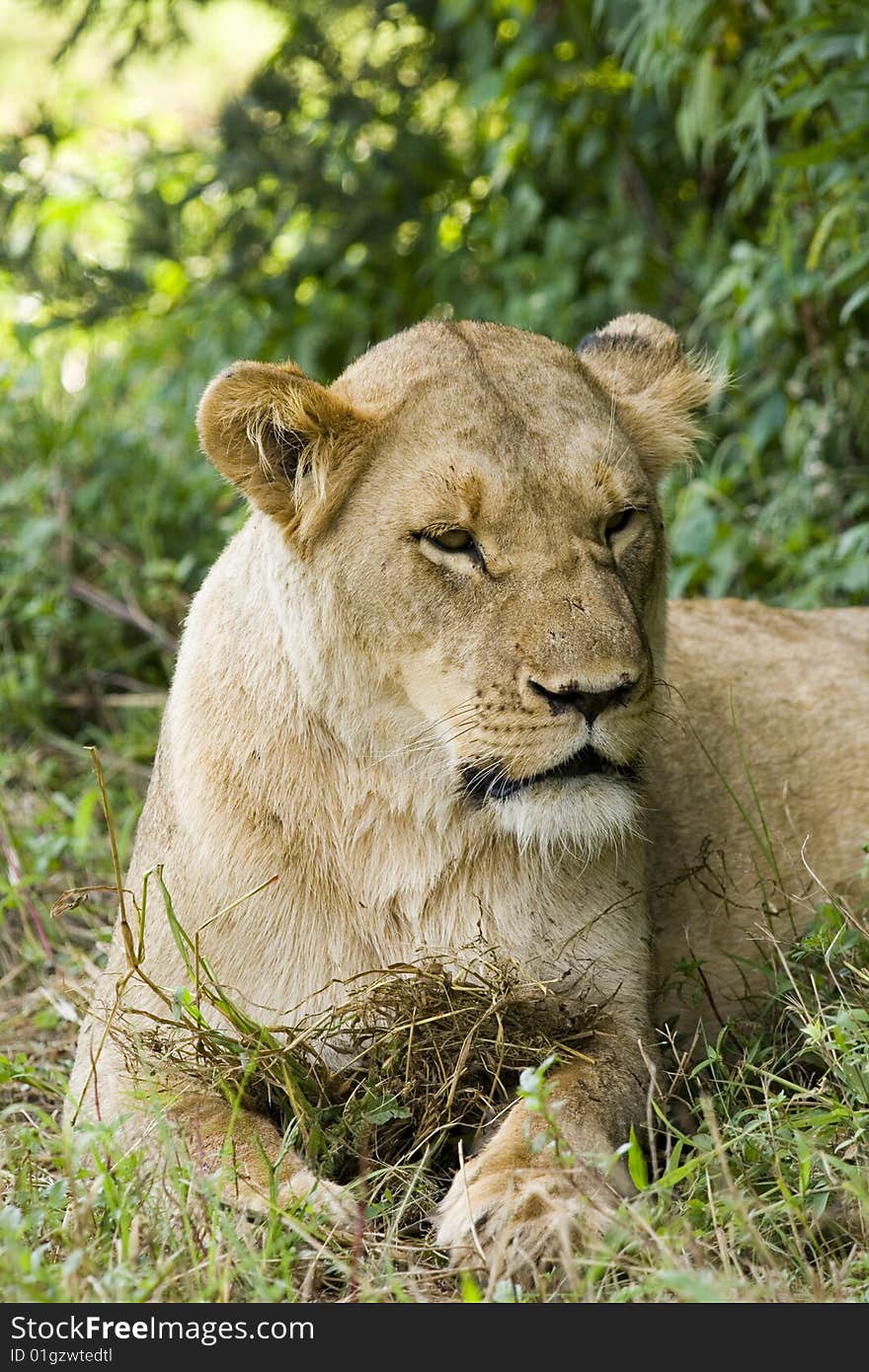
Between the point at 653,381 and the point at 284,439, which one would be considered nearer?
the point at 284,439

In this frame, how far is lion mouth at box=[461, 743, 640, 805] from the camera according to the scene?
95.7 inches

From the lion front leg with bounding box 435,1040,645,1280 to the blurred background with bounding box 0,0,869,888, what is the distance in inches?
79.9

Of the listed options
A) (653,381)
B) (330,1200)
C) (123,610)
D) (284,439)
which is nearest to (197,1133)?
(330,1200)

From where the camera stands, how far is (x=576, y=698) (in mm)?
2367

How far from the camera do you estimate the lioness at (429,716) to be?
2420 millimetres

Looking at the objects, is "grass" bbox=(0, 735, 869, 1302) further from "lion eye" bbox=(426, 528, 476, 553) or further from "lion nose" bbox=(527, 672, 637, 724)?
"lion eye" bbox=(426, 528, 476, 553)

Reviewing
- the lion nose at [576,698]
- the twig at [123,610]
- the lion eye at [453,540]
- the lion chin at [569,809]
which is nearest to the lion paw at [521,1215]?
the lion chin at [569,809]

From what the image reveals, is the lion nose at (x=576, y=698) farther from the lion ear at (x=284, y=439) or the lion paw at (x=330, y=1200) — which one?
the lion paw at (x=330, y=1200)

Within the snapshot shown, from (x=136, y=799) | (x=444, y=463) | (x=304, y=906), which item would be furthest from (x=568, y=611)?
(x=136, y=799)

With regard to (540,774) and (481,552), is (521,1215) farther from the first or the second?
(481,552)

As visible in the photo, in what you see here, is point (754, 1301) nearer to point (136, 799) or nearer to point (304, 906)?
point (304, 906)

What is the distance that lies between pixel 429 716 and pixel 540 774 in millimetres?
206

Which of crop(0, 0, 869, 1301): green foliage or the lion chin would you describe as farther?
crop(0, 0, 869, 1301): green foliage

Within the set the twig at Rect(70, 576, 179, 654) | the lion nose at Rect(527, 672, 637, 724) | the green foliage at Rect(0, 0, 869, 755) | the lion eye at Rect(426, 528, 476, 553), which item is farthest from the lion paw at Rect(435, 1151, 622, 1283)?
the twig at Rect(70, 576, 179, 654)
